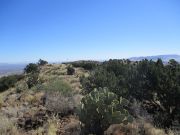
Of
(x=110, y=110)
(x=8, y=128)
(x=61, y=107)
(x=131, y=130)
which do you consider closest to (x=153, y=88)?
(x=61, y=107)

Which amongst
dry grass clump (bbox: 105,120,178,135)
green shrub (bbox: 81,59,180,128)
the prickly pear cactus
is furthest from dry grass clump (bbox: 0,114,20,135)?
green shrub (bbox: 81,59,180,128)

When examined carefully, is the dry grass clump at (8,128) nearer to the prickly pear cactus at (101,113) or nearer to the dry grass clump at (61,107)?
the prickly pear cactus at (101,113)

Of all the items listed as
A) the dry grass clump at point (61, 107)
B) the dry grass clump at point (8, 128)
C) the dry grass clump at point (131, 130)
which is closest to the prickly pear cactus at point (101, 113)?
the dry grass clump at point (131, 130)

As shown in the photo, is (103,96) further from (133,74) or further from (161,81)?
(133,74)

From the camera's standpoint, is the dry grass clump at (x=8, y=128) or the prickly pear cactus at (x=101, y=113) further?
the prickly pear cactus at (x=101, y=113)

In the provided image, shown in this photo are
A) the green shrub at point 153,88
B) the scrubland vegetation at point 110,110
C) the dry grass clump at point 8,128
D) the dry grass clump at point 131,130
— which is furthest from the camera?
the green shrub at point 153,88

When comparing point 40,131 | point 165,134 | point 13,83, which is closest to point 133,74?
point 165,134

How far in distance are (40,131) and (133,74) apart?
7.22m

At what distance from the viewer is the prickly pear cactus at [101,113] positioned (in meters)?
8.20

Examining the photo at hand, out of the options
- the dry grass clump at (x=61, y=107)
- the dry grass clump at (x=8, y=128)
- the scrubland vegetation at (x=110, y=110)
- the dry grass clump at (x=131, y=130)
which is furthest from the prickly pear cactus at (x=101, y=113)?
the dry grass clump at (x=8, y=128)

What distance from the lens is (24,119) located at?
9.18 metres

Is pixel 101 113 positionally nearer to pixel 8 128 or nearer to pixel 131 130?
pixel 131 130

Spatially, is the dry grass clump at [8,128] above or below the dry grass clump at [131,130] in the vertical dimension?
above

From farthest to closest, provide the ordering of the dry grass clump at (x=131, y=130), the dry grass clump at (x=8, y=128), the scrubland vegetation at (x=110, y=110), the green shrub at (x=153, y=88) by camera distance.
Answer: the green shrub at (x=153, y=88) < the scrubland vegetation at (x=110, y=110) < the dry grass clump at (x=131, y=130) < the dry grass clump at (x=8, y=128)
